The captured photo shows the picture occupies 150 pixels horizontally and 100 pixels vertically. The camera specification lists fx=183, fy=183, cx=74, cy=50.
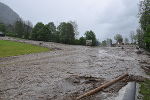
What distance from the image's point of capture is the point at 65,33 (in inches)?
4003

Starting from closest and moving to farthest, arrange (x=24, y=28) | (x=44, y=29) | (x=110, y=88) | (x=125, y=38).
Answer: (x=110, y=88) → (x=44, y=29) → (x=24, y=28) → (x=125, y=38)

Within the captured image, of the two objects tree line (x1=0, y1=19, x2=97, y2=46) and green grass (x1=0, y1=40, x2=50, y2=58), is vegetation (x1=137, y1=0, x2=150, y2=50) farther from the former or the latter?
tree line (x1=0, y1=19, x2=97, y2=46)

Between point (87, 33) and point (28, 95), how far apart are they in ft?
382

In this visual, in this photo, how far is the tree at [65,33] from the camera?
95.2 meters

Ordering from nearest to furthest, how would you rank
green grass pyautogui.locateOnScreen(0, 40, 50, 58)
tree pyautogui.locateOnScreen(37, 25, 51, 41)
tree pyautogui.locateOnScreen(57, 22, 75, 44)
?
green grass pyautogui.locateOnScreen(0, 40, 50, 58) < tree pyautogui.locateOnScreen(37, 25, 51, 41) < tree pyautogui.locateOnScreen(57, 22, 75, 44)

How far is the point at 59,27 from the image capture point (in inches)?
4301

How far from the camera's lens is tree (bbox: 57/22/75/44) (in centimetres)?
9516

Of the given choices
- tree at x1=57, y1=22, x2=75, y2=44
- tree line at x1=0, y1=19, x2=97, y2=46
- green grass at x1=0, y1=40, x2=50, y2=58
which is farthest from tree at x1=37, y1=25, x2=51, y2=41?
green grass at x1=0, y1=40, x2=50, y2=58

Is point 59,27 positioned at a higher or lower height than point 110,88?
higher

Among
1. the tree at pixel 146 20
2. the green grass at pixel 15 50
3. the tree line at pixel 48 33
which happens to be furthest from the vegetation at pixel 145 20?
the tree line at pixel 48 33

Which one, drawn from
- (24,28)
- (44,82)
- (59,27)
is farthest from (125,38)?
(44,82)

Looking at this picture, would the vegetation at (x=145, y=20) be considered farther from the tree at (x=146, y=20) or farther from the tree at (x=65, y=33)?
the tree at (x=65, y=33)

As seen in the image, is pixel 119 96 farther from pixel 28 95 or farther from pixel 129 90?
pixel 28 95

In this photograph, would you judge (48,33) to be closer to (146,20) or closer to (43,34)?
(43,34)
